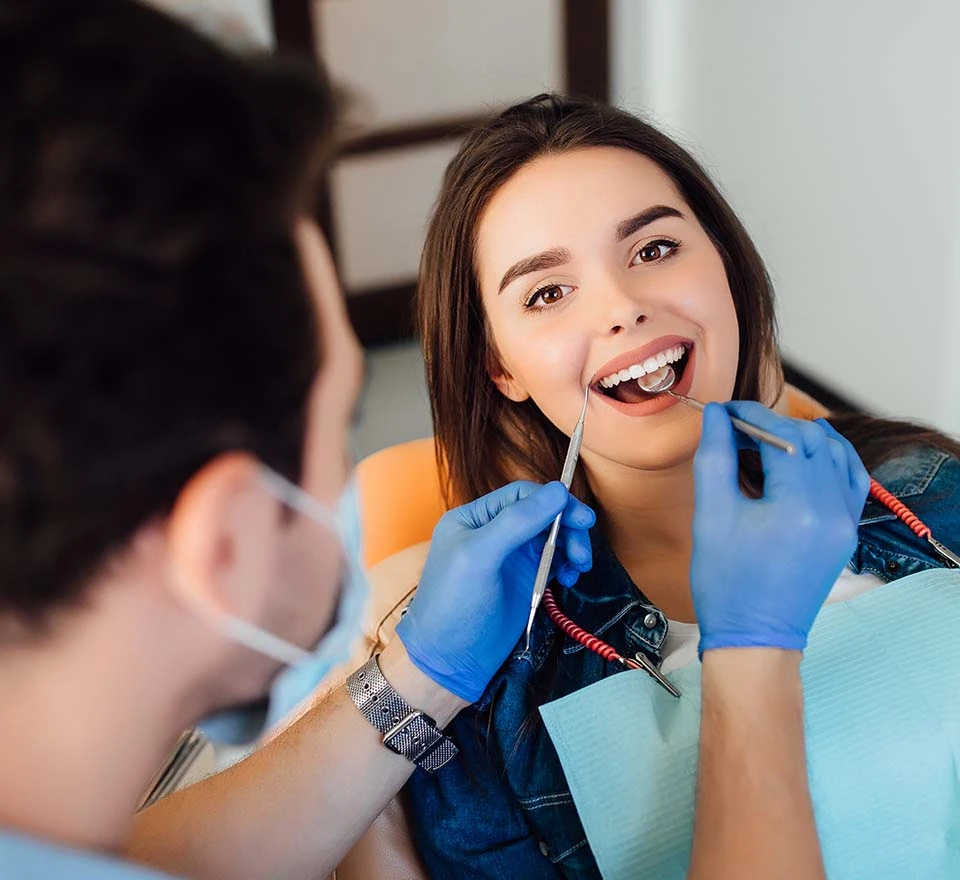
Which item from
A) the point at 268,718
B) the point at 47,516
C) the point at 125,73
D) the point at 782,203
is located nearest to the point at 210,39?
the point at 125,73

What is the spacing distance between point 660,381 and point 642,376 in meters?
0.02

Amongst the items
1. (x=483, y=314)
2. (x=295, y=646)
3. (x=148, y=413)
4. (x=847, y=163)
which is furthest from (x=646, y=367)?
(x=847, y=163)

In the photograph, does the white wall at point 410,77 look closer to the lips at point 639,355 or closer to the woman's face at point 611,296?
the woman's face at point 611,296

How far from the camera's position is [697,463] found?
1.12 m

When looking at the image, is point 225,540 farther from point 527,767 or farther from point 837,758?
point 837,758

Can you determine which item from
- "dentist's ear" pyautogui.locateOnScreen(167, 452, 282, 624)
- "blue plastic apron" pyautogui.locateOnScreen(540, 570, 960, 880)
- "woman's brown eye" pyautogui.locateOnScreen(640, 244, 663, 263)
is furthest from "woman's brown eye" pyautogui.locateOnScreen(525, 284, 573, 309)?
"dentist's ear" pyautogui.locateOnScreen(167, 452, 282, 624)

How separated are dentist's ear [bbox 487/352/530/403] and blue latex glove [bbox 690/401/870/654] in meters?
0.43

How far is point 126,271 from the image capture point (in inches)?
24.2

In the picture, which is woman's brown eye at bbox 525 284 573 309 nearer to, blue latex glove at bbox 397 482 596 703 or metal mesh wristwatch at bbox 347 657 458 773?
blue latex glove at bbox 397 482 596 703

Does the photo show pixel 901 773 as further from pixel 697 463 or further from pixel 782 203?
pixel 782 203

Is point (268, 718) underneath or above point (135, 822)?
above

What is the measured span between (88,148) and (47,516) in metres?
0.20

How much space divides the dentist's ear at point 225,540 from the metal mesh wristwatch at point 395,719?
41 centimetres

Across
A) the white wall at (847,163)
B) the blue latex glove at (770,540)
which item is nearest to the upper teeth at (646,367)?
the blue latex glove at (770,540)
